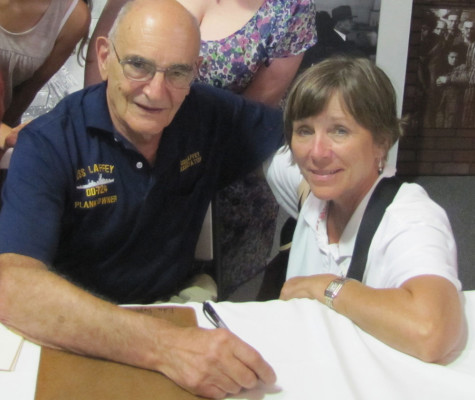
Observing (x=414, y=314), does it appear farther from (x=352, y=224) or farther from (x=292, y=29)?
(x=292, y=29)

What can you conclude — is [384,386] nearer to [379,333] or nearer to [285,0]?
[379,333]

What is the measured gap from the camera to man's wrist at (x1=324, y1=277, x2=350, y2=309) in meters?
1.18

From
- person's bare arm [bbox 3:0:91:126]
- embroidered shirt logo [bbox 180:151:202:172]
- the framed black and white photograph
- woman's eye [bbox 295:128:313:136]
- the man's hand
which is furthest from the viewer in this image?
the framed black and white photograph

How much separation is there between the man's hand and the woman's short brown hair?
1.91 ft

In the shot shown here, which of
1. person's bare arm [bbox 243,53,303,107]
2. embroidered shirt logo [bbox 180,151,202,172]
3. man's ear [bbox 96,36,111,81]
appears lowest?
embroidered shirt logo [bbox 180,151,202,172]

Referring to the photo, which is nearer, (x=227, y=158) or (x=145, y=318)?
(x=145, y=318)

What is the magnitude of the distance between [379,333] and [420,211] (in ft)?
0.94

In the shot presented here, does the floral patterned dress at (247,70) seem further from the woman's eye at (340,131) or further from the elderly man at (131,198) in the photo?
the woman's eye at (340,131)

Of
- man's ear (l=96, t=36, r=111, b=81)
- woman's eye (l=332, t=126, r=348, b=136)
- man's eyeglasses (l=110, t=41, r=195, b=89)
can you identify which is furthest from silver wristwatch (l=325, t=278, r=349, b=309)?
man's ear (l=96, t=36, r=111, b=81)

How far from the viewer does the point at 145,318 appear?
1.06 metres

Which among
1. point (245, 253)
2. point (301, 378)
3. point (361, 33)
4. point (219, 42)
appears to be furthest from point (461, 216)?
point (301, 378)

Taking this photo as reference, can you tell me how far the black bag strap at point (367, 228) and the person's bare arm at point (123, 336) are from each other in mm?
402

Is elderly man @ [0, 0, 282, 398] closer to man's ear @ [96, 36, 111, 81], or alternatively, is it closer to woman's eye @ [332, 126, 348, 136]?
man's ear @ [96, 36, 111, 81]

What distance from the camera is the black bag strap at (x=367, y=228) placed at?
1.29 m
